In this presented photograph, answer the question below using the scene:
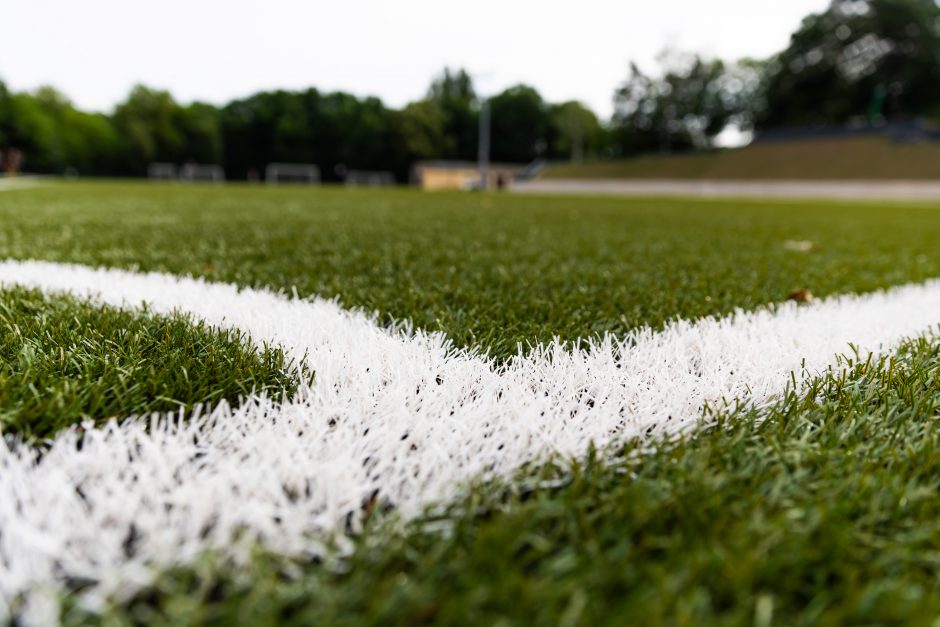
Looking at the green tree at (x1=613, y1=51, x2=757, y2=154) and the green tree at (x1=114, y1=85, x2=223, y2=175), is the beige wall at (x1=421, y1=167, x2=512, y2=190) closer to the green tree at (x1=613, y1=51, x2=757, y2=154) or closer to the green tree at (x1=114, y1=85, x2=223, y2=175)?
the green tree at (x1=613, y1=51, x2=757, y2=154)

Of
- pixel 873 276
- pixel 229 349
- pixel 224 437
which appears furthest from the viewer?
pixel 873 276

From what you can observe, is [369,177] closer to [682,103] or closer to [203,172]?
[203,172]

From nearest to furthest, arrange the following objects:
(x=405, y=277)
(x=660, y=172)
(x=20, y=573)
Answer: (x=20, y=573) → (x=405, y=277) → (x=660, y=172)

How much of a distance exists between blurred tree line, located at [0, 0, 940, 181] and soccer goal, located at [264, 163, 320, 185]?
1296mm

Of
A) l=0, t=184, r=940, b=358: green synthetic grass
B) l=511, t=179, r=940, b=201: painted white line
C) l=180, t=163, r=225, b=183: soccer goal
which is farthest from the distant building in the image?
l=0, t=184, r=940, b=358: green synthetic grass

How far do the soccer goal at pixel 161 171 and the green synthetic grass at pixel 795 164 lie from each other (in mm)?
32966

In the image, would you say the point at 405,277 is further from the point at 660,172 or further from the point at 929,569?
the point at 660,172

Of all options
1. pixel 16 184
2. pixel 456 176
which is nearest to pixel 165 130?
pixel 456 176

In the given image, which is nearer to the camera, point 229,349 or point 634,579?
point 634,579

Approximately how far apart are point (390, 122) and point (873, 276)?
57313 millimetres

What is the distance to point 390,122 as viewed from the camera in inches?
2222

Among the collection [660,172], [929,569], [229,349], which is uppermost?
[660,172]

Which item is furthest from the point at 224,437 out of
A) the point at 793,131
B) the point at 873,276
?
the point at 793,131

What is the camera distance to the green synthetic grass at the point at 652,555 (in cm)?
55
